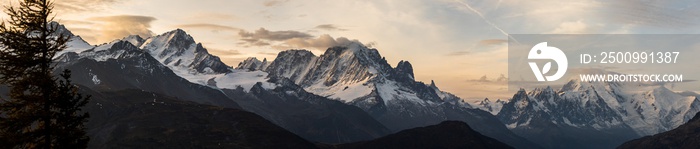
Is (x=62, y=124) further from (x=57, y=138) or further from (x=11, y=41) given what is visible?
(x=11, y=41)

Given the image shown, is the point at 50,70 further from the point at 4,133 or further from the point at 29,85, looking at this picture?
the point at 4,133

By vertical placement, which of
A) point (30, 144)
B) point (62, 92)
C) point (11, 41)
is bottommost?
point (30, 144)

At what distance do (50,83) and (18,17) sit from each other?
6663 millimetres

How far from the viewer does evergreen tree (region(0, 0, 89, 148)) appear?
62.1 meters

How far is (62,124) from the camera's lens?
62594 mm

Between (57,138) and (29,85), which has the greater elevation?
(29,85)

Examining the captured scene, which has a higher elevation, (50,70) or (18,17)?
(18,17)

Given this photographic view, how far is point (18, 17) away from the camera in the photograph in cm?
6309

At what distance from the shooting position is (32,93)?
63219 millimetres

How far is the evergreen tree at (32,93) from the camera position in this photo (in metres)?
62.1

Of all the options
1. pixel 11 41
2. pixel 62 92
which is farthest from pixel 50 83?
pixel 11 41

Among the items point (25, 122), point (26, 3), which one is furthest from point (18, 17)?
point (25, 122)

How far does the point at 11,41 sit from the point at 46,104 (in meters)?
6.32

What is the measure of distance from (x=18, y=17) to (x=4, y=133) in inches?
405
